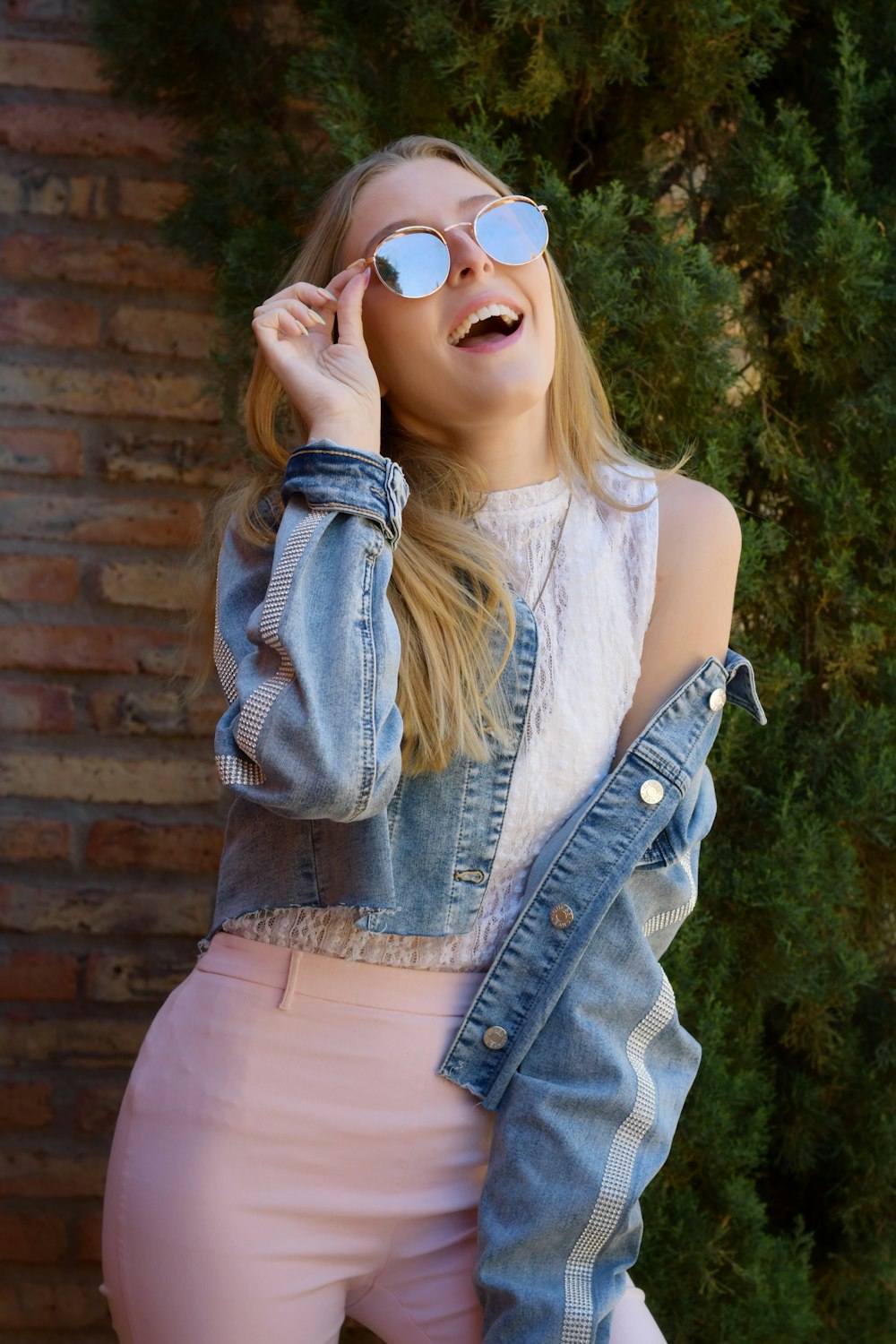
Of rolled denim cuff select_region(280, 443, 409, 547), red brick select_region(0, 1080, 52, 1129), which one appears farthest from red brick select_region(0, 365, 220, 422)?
red brick select_region(0, 1080, 52, 1129)

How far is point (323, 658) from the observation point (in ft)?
4.54

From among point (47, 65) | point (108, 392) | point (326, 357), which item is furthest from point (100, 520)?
point (326, 357)

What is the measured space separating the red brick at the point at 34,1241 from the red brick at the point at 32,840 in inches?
29.7

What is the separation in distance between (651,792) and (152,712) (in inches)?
57.1

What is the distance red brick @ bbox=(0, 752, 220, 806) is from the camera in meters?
2.68

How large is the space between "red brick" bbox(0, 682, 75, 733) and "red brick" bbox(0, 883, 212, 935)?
1.10 feet

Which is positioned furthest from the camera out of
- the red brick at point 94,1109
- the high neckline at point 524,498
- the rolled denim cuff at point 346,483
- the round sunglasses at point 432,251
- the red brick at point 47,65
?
the red brick at point 94,1109

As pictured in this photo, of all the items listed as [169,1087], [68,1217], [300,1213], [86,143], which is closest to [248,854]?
[169,1087]

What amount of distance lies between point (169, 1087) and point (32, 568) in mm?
1428

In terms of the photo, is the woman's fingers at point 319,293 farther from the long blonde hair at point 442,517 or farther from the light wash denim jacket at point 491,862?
the light wash denim jacket at point 491,862

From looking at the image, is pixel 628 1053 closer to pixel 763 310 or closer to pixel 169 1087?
pixel 169 1087

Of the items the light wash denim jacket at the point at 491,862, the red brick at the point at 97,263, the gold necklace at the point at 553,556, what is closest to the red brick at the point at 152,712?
the red brick at the point at 97,263

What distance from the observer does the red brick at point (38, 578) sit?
2664 mm

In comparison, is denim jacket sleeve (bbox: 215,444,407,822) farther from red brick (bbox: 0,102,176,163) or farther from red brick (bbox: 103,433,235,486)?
red brick (bbox: 0,102,176,163)
